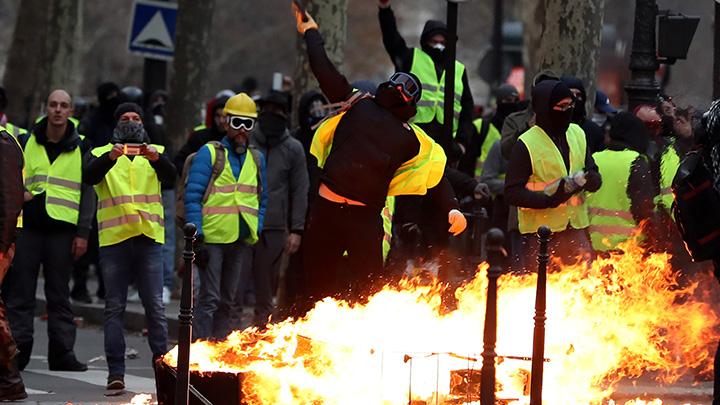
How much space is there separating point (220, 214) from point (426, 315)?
3.28 metres

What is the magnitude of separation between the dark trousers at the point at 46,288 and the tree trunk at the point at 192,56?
7653 mm

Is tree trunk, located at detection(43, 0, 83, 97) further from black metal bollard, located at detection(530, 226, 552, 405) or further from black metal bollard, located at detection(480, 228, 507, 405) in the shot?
black metal bollard, located at detection(480, 228, 507, 405)

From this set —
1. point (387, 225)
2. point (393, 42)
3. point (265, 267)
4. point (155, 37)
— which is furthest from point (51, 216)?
point (155, 37)

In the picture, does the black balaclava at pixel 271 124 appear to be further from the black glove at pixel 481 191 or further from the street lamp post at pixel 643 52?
the street lamp post at pixel 643 52

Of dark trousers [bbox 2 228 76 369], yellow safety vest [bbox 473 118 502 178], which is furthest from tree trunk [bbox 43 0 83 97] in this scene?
dark trousers [bbox 2 228 76 369]

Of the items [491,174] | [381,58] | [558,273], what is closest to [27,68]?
[491,174]

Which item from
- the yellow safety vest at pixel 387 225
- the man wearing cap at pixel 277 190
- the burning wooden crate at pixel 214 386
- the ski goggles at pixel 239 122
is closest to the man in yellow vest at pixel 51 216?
the ski goggles at pixel 239 122

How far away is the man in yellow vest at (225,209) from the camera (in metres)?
14.6

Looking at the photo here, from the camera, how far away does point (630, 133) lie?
14359mm

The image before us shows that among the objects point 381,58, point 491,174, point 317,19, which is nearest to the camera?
point 491,174

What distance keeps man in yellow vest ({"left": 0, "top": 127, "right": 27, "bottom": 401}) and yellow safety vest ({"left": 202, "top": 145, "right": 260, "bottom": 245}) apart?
6.57 ft

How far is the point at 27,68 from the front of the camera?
32.8 meters

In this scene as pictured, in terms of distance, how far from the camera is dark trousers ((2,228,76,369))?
14.8 m

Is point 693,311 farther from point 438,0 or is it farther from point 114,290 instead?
point 438,0
